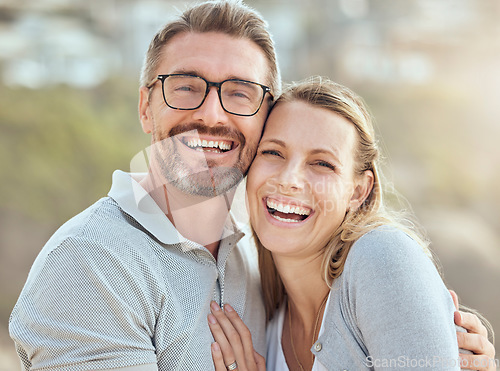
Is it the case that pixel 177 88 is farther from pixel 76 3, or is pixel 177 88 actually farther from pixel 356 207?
pixel 76 3

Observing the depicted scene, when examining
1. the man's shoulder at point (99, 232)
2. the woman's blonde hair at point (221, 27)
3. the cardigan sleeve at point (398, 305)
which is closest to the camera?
the cardigan sleeve at point (398, 305)

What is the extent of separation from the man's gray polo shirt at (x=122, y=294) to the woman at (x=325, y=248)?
4.2 inches

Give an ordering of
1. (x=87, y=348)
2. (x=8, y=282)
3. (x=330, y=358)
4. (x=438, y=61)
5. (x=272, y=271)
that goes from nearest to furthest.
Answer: (x=87, y=348) → (x=330, y=358) → (x=272, y=271) → (x=8, y=282) → (x=438, y=61)

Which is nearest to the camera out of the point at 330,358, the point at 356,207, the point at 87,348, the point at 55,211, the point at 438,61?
the point at 87,348

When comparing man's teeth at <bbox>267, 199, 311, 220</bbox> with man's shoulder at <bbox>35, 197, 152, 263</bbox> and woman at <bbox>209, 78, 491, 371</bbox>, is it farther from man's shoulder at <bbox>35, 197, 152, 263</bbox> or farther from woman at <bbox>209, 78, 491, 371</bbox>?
man's shoulder at <bbox>35, 197, 152, 263</bbox>

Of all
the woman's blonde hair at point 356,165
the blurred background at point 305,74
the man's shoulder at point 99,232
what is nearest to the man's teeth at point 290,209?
the woman's blonde hair at point 356,165

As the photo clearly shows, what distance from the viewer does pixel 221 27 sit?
1.96 m

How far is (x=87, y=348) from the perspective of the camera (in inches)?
53.4

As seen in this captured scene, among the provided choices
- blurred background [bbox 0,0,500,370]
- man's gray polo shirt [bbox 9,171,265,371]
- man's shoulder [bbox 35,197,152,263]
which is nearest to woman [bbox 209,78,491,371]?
man's gray polo shirt [bbox 9,171,265,371]

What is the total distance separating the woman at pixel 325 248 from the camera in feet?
4.83

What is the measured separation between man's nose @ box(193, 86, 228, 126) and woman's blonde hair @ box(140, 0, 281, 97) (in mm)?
244

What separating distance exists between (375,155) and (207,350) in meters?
0.91

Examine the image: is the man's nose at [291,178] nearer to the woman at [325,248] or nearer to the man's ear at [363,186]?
the woman at [325,248]

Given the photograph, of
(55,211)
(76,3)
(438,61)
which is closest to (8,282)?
(55,211)
